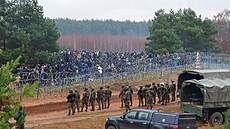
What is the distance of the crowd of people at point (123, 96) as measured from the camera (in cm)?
2544

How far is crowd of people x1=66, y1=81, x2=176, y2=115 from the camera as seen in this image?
25438mm

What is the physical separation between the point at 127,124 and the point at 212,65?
94.9ft

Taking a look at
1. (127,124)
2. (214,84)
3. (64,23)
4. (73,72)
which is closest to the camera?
(127,124)

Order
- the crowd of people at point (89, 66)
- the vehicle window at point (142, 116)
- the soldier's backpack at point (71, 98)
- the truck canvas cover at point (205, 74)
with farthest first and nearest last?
the crowd of people at point (89, 66), the soldier's backpack at point (71, 98), the truck canvas cover at point (205, 74), the vehicle window at point (142, 116)

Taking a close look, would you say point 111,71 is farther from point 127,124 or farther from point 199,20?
point 199,20

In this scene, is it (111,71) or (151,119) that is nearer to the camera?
(151,119)

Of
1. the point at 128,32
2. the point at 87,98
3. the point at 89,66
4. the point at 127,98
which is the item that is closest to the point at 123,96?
the point at 127,98

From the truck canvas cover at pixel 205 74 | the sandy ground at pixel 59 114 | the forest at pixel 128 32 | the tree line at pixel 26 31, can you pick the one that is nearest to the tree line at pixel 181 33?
the forest at pixel 128 32

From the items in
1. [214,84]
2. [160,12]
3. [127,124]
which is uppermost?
[160,12]

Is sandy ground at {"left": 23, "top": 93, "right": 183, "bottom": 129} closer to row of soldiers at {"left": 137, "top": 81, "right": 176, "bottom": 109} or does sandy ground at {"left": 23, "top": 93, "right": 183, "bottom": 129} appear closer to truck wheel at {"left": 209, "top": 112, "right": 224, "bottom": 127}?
row of soldiers at {"left": 137, "top": 81, "right": 176, "bottom": 109}

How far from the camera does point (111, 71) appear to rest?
121 feet

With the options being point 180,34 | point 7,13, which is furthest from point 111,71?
point 180,34

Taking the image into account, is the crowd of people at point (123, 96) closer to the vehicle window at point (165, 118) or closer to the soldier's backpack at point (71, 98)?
the soldier's backpack at point (71, 98)

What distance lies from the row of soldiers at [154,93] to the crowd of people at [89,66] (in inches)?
298
